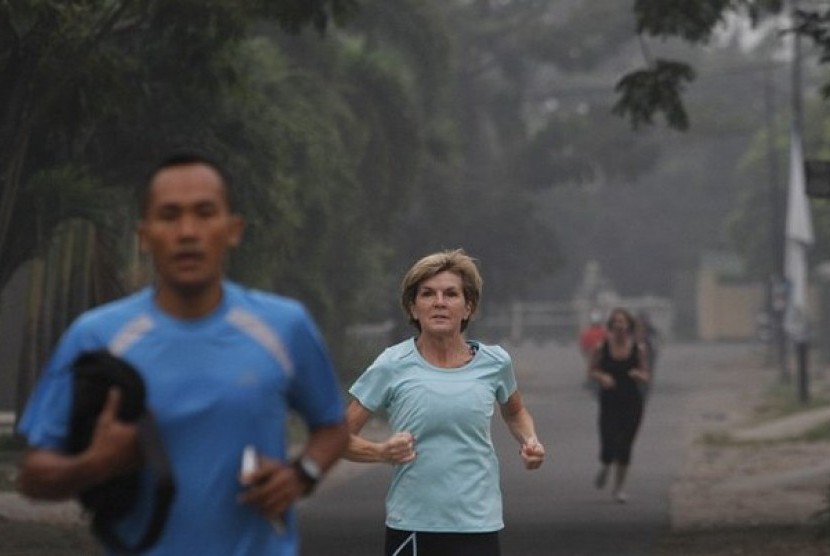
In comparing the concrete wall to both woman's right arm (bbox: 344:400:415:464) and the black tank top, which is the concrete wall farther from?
woman's right arm (bbox: 344:400:415:464)

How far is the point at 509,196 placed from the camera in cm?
5862

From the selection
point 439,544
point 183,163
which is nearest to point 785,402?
point 439,544

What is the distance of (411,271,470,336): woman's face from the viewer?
27.2 feet

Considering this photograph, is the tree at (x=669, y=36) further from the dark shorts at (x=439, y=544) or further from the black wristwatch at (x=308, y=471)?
the black wristwatch at (x=308, y=471)

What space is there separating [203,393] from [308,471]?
309 mm

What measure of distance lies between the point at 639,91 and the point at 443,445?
9536mm

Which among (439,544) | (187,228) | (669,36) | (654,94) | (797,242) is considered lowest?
(439,544)

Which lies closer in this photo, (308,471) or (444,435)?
(308,471)

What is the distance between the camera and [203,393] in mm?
5059

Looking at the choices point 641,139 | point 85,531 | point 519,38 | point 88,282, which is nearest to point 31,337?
point 88,282

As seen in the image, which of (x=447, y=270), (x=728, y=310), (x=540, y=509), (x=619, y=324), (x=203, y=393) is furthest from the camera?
(x=728, y=310)

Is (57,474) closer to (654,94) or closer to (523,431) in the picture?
(523,431)

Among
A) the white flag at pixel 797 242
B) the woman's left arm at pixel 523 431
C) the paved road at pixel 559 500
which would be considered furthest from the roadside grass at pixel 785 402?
the woman's left arm at pixel 523 431

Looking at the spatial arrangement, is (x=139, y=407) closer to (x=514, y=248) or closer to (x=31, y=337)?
(x=31, y=337)
